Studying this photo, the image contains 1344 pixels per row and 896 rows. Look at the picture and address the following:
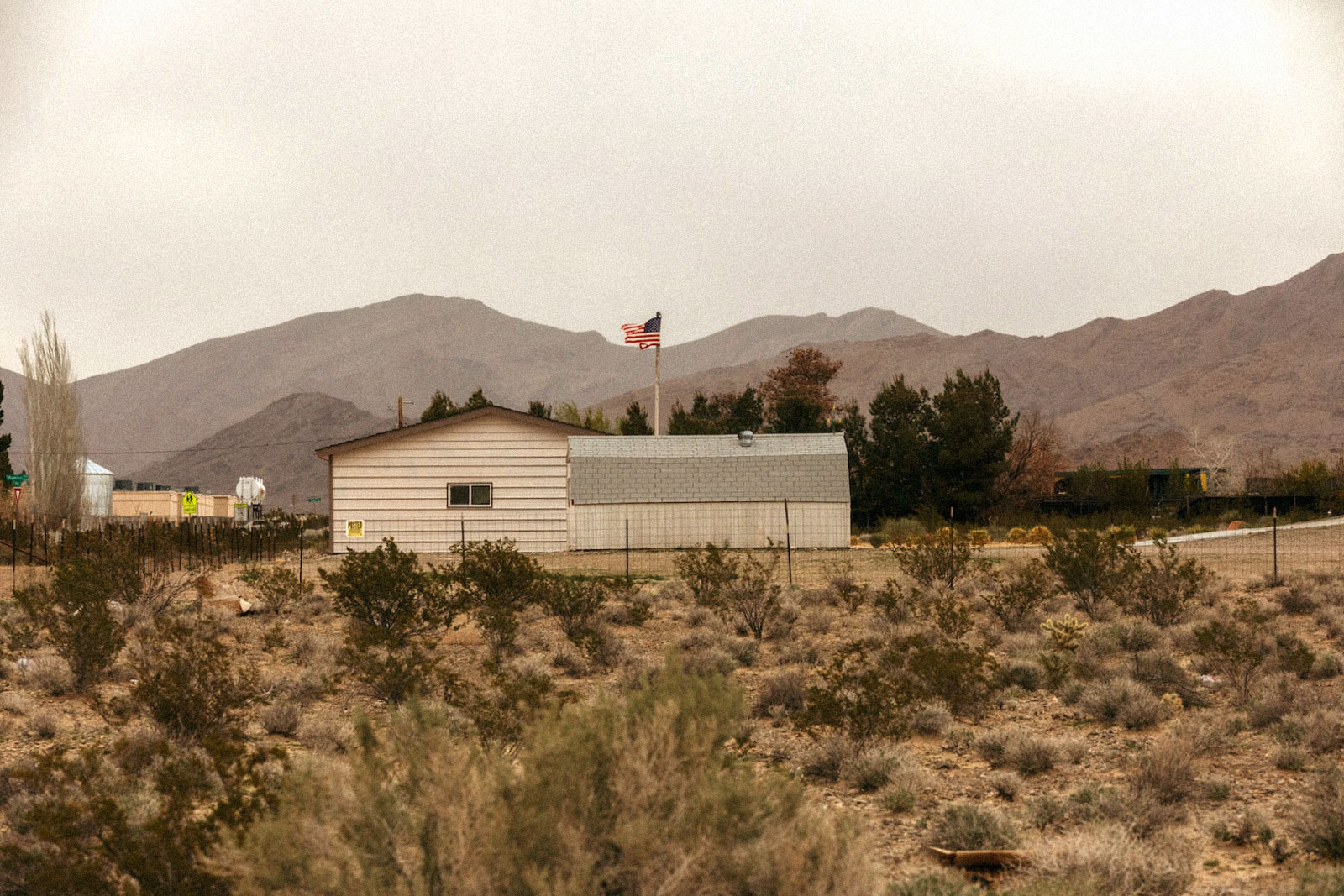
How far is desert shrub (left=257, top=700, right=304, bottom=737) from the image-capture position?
945 centimetres

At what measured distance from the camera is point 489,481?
31.5 m

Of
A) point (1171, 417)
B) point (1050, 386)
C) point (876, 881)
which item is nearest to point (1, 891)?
point (876, 881)

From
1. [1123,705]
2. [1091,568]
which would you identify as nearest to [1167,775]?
[1123,705]

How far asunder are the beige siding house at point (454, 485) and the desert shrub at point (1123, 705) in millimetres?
22435

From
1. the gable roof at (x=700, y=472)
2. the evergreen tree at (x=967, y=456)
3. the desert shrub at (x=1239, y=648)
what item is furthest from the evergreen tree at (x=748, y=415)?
the desert shrub at (x=1239, y=648)

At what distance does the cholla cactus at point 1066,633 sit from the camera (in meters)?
12.8

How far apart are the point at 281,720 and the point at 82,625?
3722mm

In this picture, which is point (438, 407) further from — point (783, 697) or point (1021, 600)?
point (783, 697)

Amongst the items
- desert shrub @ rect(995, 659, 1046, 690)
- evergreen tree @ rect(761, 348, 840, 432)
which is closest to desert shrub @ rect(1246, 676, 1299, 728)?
desert shrub @ rect(995, 659, 1046, 690)

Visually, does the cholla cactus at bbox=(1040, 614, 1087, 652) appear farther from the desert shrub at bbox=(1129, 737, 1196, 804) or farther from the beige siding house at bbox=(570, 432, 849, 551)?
the beige siding house at bbox=(570, 432, 849, 551)

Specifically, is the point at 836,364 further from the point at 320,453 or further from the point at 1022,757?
the point at 1022,757

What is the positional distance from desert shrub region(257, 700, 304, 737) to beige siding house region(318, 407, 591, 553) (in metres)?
21.5

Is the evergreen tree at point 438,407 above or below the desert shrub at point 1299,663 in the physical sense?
above

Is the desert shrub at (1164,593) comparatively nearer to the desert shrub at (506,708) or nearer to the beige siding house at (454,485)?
the desert shrub at (506,708)
